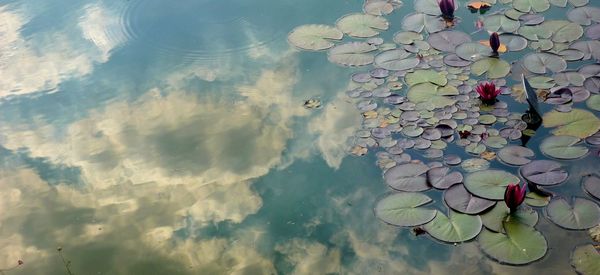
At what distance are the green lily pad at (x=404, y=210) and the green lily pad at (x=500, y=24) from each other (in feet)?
6.40

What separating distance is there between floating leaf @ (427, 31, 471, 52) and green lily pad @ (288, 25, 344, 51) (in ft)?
2.42

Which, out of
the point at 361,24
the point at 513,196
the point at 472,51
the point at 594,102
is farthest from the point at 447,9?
the point at 513,196

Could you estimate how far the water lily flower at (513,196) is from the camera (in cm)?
302

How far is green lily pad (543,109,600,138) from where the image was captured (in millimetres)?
3566

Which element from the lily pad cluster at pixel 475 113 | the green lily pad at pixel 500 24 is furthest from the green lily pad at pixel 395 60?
the green lily pad at pixel 500 24

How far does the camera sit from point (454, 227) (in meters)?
3.07

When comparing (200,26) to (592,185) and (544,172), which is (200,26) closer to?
(544,172)

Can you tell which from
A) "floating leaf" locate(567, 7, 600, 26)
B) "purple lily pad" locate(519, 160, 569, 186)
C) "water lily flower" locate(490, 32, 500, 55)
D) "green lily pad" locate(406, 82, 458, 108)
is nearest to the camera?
"purple lily pad" locate(519, 160, 569, 186)

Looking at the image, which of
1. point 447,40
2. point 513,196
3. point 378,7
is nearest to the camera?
point 513,196

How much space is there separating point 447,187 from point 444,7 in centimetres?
197

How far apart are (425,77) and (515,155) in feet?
3.12

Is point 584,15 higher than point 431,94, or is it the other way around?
point 584,15

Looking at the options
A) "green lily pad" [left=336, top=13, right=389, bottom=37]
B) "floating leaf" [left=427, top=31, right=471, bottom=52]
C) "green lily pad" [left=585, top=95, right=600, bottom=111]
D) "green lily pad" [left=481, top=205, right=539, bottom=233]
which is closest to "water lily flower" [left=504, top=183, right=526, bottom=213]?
"green lily pad" [left=481, top=205, right=539, bottom=233]

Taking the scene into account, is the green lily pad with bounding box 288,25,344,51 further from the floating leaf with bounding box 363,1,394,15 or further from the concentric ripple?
the floating leaf with bounding box 363,1,394,15
